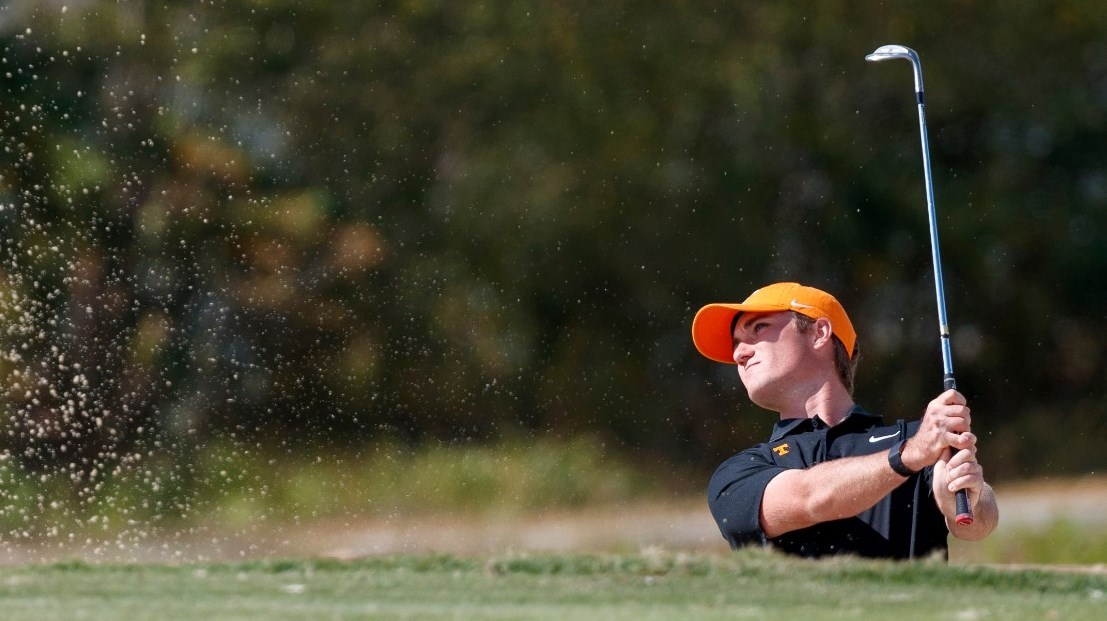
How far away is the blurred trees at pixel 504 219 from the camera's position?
677 centimetres

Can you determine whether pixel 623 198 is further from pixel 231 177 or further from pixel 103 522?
pixel 103 522

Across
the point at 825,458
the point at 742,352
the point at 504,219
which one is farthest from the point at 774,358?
the point at 504,219

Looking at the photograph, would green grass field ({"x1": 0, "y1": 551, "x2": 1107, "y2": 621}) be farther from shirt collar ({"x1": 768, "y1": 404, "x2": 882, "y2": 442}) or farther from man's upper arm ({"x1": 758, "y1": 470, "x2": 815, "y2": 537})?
shirt collar ({"x1": 768, "y1": 404, "x2": 882, "y2": 442})

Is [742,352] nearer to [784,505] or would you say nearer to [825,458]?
[825,458]

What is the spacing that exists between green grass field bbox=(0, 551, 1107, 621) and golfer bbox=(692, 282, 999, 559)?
1.11 ft

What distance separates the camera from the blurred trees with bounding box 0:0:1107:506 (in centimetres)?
677

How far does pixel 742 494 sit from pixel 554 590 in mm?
847

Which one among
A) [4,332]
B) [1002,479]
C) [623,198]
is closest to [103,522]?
[4,332]

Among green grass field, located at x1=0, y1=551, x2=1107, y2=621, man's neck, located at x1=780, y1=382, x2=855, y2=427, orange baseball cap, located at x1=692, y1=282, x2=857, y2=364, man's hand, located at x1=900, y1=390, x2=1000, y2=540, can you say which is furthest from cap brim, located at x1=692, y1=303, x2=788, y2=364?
green grass field, located at x1=0, y1=551, x2=1107, y2=621

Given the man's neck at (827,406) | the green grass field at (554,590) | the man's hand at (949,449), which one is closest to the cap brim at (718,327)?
the man's neck at (827,406)

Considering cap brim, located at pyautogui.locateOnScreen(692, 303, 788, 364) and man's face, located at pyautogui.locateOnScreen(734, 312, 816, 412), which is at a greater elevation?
cap brim, located at pyautogui.locateOnScreen(692, 303, 788, 364)

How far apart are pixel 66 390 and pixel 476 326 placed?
1814 mm

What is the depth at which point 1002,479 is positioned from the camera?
261 inches

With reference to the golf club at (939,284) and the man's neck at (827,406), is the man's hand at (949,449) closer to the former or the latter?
the golf club at (939,284)
